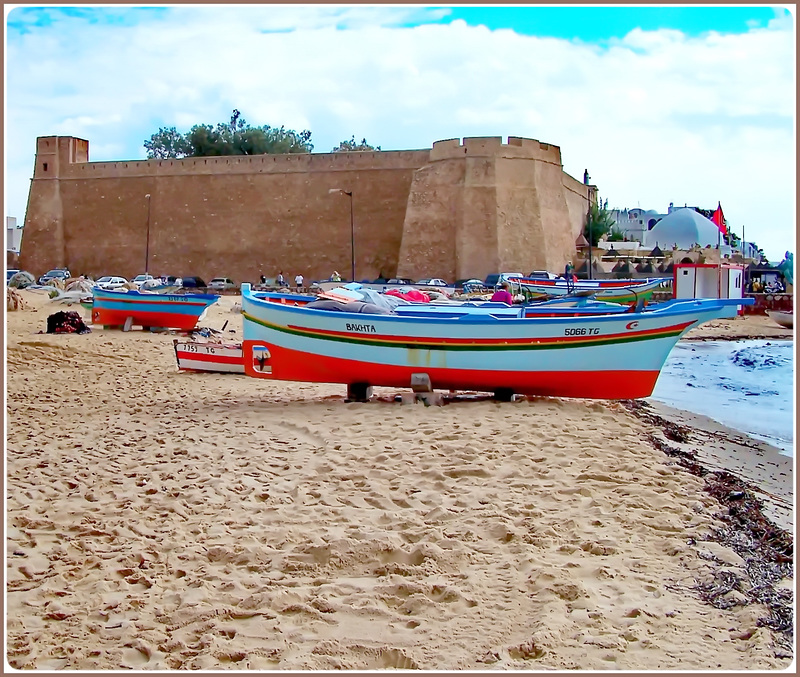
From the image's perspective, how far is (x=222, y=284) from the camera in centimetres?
2977

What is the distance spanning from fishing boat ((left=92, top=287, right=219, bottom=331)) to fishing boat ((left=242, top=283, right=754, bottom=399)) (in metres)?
6.71

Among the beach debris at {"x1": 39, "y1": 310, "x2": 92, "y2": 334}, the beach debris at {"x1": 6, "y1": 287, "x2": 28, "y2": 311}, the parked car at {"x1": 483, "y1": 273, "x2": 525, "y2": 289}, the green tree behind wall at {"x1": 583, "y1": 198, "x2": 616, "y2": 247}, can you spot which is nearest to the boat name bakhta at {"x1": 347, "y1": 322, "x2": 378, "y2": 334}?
the beach debris at {"x1": 39, "y1": 310, "x2": 92, "y2": 334}

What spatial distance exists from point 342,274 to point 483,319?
25443 millimetres

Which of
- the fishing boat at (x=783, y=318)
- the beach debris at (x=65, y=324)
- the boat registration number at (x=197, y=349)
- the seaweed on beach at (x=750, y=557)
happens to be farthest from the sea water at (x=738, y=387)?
the beach debris at (x=65, y=324)

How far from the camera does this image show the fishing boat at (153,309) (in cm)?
1312

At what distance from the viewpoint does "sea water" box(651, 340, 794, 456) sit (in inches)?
302

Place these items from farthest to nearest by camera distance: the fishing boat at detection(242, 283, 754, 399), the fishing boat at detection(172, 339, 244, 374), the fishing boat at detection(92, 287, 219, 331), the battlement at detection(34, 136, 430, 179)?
1. the battlement at detection(34, 136, 430, 179)
2. the fishing boat at detection(92, 287, 219, 331)
3. the fishing boat at detection(172, 339, 244, 374)
4. the fishing boat at detection(242, 283, 754, 399)

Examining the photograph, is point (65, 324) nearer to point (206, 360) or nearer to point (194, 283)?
point (206, 360)

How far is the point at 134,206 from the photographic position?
34219mm

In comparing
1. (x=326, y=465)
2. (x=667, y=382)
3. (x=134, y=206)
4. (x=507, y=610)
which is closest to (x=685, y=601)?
(x=507, y=610)

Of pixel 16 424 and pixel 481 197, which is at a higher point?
pixel 481 197

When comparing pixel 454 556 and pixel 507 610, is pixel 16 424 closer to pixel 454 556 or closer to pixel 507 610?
pixel 454 556

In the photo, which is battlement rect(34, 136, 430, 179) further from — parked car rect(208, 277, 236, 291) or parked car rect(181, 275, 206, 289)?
parked car rect(181, 275, 206, 289)

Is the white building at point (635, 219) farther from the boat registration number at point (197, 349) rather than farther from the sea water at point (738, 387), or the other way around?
the boat registration number at point (197, 349)
